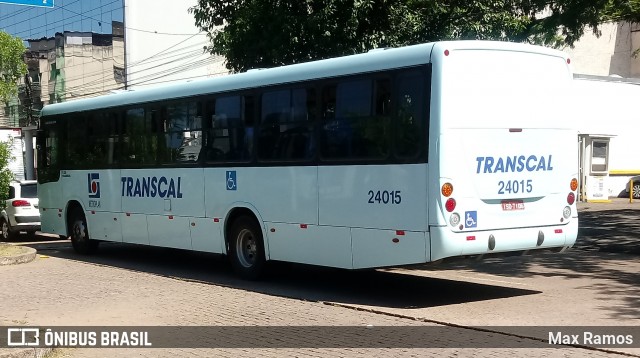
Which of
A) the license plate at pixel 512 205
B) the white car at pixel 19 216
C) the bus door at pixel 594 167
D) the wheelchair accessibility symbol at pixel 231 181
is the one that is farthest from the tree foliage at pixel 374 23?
the bus door at pixel 594 167

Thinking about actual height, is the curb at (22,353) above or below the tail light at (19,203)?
below

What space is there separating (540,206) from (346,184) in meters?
2.63

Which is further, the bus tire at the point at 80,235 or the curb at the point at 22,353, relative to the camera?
the bus tire at the point at 80,235

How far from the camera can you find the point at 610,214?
968 inches

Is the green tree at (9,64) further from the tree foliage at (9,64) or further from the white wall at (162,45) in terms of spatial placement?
the white wall at (162,45)

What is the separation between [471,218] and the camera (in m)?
9.68

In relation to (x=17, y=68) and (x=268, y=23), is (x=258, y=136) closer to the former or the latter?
(x=268, y=23)

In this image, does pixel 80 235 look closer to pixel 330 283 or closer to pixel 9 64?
pixel 330 283

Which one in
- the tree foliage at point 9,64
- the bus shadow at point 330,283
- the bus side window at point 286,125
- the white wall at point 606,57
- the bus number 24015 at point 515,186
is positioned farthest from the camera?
the white wall at point 606,57

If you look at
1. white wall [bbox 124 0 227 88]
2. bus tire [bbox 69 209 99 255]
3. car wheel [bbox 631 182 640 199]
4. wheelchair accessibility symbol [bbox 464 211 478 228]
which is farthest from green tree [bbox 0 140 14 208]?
car wheel [bbox 631 182 640 199]

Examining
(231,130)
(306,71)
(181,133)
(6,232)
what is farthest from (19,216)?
(306,71)

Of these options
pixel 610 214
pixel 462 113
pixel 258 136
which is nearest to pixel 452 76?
pixel 462 113

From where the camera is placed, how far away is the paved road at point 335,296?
904 cm

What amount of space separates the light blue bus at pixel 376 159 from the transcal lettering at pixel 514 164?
0.05 feet
